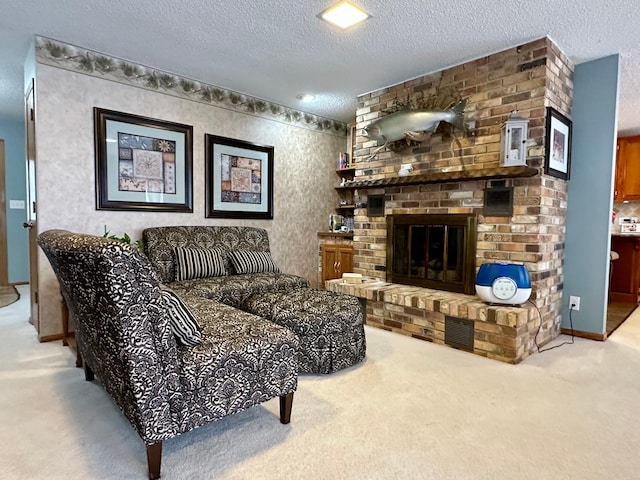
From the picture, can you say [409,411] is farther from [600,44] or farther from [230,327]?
[600,44]

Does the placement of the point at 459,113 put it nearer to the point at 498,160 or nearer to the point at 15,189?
the point at 498,160

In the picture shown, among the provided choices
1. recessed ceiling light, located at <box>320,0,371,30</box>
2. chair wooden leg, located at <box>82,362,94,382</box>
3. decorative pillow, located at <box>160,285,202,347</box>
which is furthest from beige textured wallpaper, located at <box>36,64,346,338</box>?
decorative pillow, located at <box>160,285,202,347</box>

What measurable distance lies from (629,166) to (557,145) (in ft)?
11.1

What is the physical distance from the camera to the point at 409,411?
196cm

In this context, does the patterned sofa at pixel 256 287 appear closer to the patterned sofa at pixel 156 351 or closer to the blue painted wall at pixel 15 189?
the patterned sofa at pixel 156 351

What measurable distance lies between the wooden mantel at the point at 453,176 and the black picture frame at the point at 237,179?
114cm

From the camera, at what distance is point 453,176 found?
3092 mm

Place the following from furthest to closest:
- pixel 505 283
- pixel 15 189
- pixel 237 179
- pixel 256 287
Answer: pixel 15 189 → pixel 237 179 → pixel 256 287 → pixel 505 283

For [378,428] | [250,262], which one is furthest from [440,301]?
[250,262]

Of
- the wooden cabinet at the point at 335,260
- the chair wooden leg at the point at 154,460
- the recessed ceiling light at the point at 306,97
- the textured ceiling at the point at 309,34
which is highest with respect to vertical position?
the recessed ceiling light at the point at 306,97

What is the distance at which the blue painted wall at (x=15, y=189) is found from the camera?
16.6 ft

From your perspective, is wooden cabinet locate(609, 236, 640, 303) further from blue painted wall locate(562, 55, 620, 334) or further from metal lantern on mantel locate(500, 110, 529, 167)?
metal lantern on mantel locate(500, 110, 529, 167)

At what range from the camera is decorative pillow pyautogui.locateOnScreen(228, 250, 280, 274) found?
3576 millimetres

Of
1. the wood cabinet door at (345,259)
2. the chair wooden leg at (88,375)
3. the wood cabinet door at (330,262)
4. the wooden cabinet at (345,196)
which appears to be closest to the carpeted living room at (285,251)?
the chair wooden leg at (88,375)
